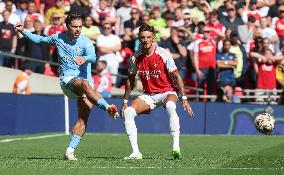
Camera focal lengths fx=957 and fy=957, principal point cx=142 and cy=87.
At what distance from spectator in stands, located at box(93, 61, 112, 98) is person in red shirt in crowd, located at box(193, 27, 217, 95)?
7.90 ft

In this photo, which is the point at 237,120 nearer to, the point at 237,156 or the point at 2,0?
the point at 2,0

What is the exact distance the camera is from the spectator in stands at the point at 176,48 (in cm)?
2639

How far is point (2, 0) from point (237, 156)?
48.1 feet

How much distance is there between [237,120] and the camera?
2541 centimetres

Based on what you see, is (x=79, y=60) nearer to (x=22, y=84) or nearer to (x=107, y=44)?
(x=22, y=84)

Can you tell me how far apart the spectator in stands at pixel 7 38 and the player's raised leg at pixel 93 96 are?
12427 mm

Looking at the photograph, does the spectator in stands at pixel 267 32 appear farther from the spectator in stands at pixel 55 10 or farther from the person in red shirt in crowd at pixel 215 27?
the spectator in stands at pixel 55 10

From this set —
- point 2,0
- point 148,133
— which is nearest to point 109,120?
point 148,133

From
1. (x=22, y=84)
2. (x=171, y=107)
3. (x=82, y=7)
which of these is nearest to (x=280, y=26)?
(x=82, y=7)

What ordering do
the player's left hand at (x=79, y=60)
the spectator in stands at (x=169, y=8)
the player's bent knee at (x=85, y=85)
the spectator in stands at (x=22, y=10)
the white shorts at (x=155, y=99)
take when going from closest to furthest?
the player's left hand at (x=79, y=60), the player's bent knee at (x=85, y=85), the white shorts at (x=155, y=99), the spectator in stands at (x=22, y=10), the spectator in stands at (x=169, y=8)

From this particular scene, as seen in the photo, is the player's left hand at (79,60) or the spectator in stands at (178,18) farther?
the spectator in stands at (178,18)

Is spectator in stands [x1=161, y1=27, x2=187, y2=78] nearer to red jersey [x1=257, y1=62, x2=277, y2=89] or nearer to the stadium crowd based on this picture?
the stadium crowd

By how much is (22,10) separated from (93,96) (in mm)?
14477

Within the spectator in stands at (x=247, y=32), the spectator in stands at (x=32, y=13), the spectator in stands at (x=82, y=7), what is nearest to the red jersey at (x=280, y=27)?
the spectator in stands at (x=247, y=32)
